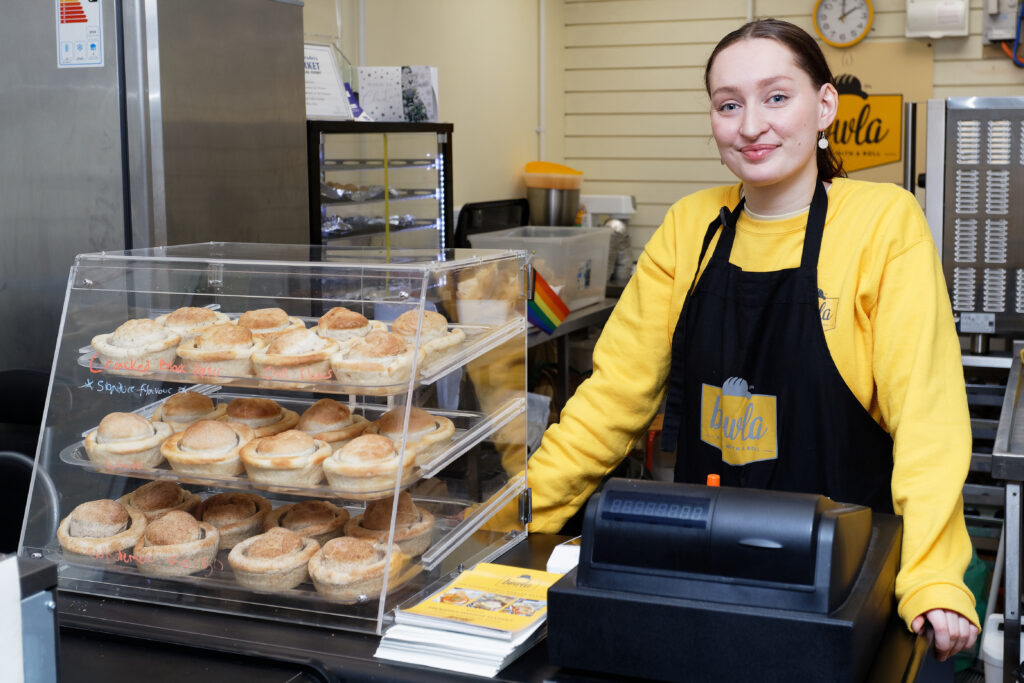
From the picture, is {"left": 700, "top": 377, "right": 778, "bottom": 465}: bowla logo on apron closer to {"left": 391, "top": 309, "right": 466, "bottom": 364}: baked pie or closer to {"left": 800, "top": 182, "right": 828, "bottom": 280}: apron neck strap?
{"left": 800, "top": 182, "right": 828, "bottom": 280}: apron neck strap

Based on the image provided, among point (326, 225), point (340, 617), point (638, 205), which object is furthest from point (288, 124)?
point (638, 205)

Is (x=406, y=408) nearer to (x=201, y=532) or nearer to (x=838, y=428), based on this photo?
(x=201, y=532)

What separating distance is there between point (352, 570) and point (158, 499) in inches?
17.7

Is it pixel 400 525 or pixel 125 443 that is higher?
pixel 125 443

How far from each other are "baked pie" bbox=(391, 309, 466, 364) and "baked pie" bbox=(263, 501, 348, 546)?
13.2 inches

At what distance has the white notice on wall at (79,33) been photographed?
2.53 metres

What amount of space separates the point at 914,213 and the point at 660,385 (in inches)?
23.8

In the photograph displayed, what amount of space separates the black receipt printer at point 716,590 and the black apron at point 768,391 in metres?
0.62

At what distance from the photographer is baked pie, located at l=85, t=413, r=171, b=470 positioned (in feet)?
5.44

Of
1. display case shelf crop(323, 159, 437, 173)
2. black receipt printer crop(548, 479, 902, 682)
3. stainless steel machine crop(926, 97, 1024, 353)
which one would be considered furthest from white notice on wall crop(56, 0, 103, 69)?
stainless steel machine crop(926, 97, 1024, 353)

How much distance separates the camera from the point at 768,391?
6.69ft

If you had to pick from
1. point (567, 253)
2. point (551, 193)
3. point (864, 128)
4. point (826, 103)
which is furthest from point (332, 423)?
point (864, 128)

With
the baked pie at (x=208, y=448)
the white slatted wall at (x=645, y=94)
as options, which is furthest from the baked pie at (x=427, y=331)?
the white slatted wall at (x=645, y=94)

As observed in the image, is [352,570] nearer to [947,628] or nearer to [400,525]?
[400,525]
